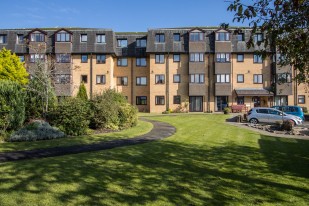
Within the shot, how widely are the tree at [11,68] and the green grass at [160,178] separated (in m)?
28.5

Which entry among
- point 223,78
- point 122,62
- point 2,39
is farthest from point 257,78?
point 2,39

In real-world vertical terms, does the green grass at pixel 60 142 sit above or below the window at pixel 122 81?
below

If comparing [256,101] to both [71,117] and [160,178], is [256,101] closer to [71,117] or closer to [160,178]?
[71,117]

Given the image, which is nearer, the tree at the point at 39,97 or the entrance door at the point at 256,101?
the tree at the point at 39,97

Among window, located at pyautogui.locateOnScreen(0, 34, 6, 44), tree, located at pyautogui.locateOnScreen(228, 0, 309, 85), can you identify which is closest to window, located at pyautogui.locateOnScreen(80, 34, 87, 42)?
window, located at pyautogui.locateOnScreen(0, 34, 6, 44)

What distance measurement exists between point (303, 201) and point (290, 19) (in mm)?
3987

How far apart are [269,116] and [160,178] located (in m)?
20.8

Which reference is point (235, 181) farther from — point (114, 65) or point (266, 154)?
point (114, 65)

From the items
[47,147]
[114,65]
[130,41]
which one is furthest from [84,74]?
[47,147]

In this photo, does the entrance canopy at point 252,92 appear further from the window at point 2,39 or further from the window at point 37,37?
the window at point 2,39

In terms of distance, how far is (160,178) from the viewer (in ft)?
26.0

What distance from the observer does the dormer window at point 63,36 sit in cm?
4303

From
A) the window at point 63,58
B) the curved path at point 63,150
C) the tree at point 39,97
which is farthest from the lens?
the window at point 63,58

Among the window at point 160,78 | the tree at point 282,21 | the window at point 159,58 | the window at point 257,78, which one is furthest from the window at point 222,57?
the tree at point 282,21
